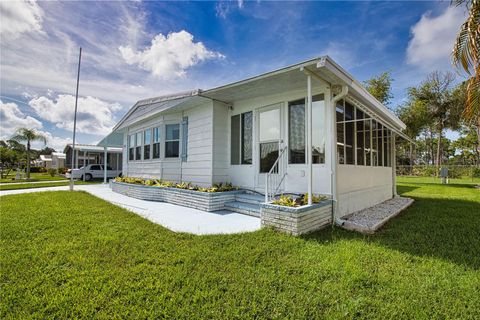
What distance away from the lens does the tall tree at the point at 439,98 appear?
1972 cm

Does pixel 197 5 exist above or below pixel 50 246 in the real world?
above

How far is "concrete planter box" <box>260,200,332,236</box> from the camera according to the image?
4172mm

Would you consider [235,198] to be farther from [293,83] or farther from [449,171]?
[449,171]

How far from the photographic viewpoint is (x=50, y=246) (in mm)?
3662

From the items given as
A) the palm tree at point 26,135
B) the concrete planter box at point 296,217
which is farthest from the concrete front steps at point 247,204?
the palm tree at point 26,135

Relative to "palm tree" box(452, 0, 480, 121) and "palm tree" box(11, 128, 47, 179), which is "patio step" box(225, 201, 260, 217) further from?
"palm tree" box(11, 128, 47, 179)

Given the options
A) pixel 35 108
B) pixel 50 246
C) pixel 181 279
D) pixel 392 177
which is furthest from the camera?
pixel 35 108

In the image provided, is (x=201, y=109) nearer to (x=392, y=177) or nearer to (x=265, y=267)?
(x=265, y=267)

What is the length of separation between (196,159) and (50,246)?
190 inches

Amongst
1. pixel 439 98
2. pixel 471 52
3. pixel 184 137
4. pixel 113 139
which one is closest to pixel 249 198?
pixel 184 137

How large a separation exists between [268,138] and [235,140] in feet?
4.50

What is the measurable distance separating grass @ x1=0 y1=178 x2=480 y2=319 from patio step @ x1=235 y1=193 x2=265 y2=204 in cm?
197

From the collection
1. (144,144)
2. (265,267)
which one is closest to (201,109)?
(144,144)

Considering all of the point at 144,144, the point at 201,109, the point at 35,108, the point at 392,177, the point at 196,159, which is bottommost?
the point at 392,177
